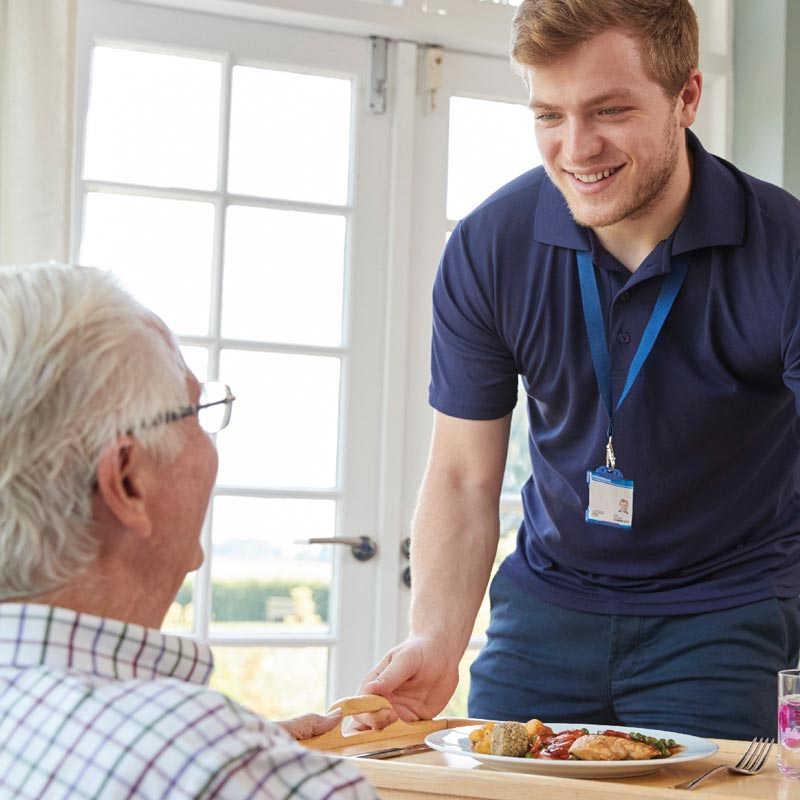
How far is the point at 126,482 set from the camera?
896mm

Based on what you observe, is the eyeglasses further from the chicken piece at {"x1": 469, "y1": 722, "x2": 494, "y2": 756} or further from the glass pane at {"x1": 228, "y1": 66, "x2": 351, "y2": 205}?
the glass pane at {"x1": 228, "y1": 66, "x2": 351, "y2": 205}

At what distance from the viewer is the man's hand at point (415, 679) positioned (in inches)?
59.3

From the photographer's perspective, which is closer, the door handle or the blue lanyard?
the blue lanyard

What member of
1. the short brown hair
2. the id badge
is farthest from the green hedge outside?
the short brown hair

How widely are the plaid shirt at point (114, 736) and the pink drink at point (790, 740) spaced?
570mm

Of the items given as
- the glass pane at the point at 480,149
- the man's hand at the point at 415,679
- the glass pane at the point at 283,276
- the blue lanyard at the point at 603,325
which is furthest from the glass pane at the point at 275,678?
the blue lanyard at the point at 603,325

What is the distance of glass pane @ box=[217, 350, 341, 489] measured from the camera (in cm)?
293

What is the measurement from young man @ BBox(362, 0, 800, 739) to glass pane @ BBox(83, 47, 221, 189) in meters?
1.28

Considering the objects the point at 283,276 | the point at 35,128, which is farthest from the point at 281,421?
the point at 35,128

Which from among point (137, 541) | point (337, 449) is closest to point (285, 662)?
point (337, 449)

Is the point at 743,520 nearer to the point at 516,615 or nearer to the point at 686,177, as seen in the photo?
the point at 516,615

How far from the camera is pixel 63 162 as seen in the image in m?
2.54

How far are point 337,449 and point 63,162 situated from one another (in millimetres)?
970

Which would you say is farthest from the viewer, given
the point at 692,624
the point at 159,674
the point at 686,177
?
the point at 686,177
